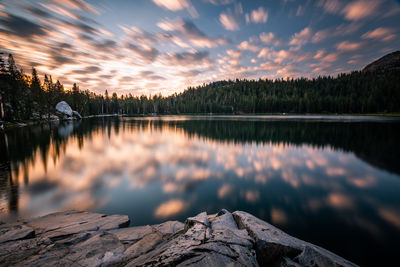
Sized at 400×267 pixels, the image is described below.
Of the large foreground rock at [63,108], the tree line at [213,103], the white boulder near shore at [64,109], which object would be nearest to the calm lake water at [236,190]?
the tree line at [213,103]

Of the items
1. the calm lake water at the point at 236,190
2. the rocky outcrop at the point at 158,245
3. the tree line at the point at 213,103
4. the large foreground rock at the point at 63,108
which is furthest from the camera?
the large foreground rock at the point at 63,108

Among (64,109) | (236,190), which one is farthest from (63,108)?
(236,190)

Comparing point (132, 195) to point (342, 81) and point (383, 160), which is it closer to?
point (383, 160)

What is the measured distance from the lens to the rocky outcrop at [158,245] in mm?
3781

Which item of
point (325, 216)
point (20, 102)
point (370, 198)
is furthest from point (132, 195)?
point (20, 102)

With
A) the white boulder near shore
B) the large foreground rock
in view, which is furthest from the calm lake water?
the large foreground rock

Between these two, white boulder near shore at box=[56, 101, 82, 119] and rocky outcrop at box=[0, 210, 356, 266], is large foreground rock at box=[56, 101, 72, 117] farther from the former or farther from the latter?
rocky outcrop at box=[0, 210, 356, 266]

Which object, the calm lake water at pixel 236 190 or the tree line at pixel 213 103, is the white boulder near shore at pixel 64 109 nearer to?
the tree line at pixel 213 103

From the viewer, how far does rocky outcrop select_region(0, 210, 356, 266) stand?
378cm

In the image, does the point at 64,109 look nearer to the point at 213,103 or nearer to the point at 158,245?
the point at 158,245

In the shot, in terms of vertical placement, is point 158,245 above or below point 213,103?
below

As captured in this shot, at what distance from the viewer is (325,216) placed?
774 cm

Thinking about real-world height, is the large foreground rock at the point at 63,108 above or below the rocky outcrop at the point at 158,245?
above

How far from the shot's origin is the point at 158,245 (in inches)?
200
